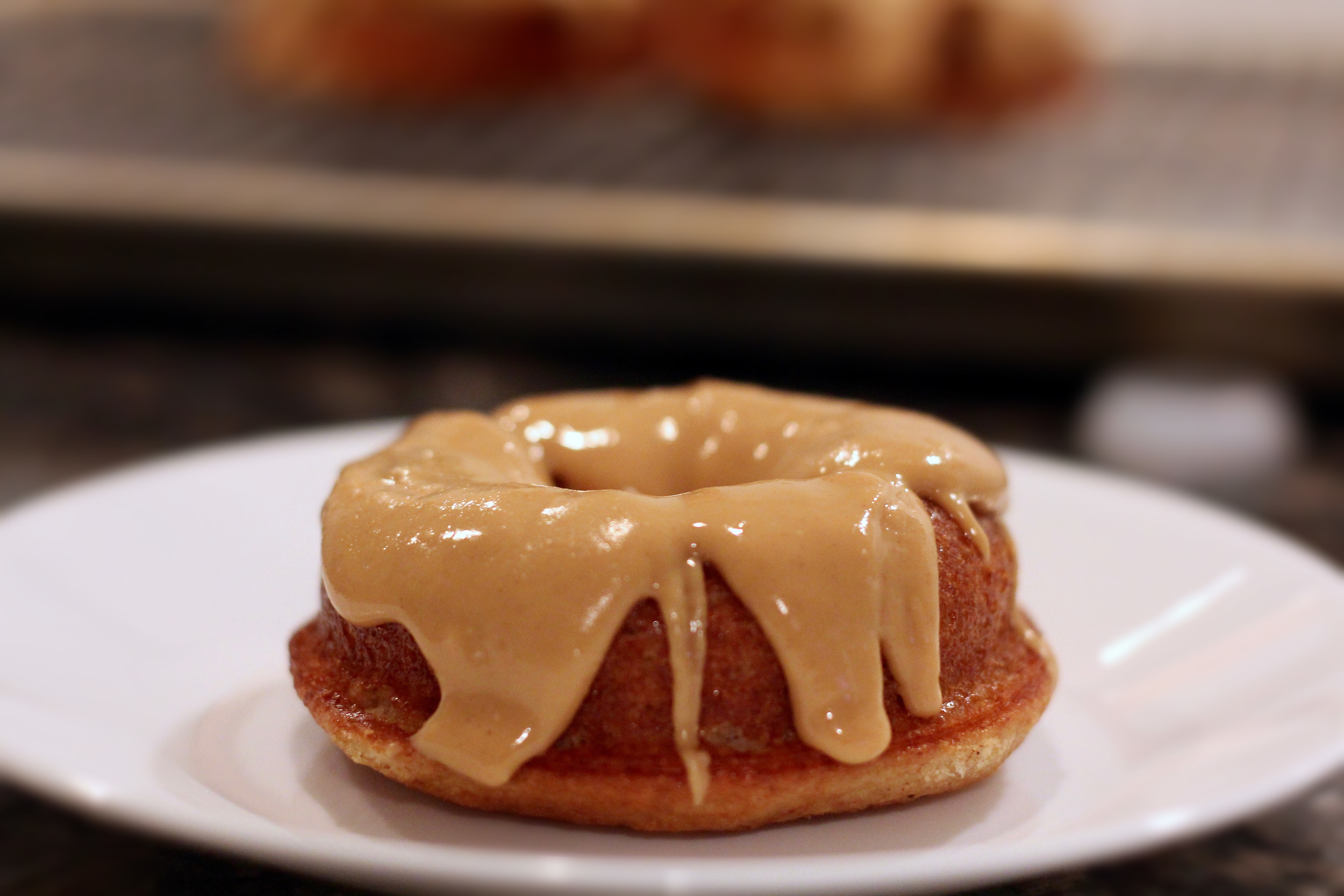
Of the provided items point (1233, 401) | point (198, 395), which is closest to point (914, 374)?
point (1233, 401)

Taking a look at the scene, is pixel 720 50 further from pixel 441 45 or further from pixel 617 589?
pixel 617 589

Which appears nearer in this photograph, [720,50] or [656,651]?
[656,651]

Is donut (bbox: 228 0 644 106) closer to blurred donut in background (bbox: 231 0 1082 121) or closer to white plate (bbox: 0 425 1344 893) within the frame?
blurred donut in background (bbox: 231 0 1082 121)

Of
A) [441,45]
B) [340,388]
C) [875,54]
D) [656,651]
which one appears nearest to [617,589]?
[656,651]

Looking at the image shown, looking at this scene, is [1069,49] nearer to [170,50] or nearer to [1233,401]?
[1233,401]

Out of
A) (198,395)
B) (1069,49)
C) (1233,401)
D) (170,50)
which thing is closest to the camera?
(1233,401)

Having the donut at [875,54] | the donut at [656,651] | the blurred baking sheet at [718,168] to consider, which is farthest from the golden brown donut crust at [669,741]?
the donut at [875,54]
